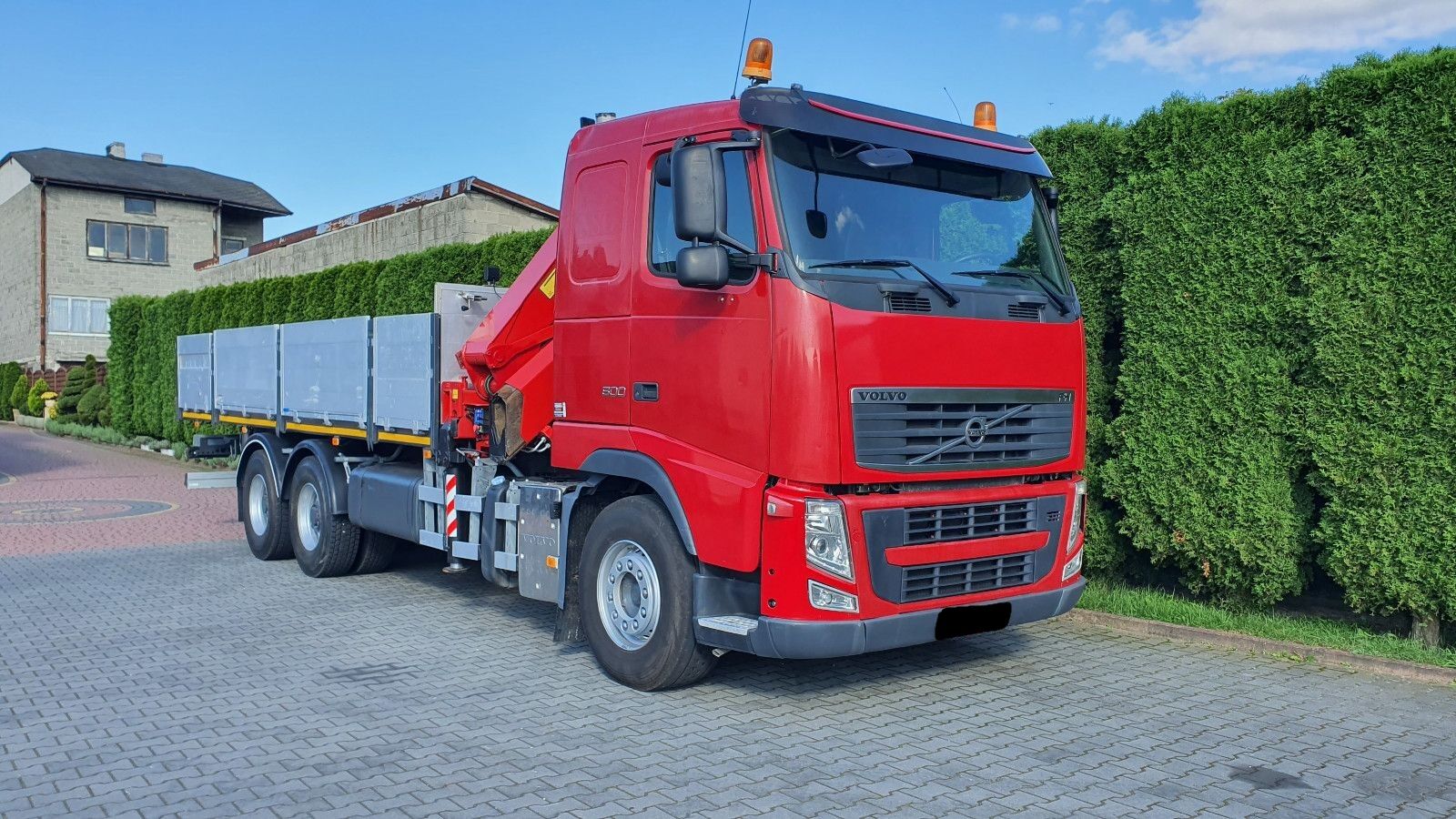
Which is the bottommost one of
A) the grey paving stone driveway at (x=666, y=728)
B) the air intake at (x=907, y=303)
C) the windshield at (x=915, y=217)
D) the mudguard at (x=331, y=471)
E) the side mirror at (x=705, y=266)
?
the grey paving stone driveway at (x=666, y=728)

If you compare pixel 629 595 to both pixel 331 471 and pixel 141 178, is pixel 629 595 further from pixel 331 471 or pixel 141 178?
pixel 141 178

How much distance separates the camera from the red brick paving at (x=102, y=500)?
12.3 m

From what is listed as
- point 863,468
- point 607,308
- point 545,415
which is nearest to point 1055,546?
point 863,468

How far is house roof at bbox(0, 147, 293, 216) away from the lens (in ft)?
140

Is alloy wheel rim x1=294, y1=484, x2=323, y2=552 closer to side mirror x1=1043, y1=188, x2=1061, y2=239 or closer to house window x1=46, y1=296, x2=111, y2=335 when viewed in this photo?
side mirror x1=1043, y1=188, x2=1061, y2=239

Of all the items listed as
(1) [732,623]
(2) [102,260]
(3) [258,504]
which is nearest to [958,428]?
(1) [732,623]

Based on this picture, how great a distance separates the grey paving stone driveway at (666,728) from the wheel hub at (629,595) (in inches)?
13.1

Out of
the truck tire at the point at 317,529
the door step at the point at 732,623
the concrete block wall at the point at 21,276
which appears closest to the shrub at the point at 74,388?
the concrete block wall at the point at 21,276

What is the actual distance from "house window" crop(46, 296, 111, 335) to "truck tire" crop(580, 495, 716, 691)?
137ft

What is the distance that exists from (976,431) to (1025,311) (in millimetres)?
757

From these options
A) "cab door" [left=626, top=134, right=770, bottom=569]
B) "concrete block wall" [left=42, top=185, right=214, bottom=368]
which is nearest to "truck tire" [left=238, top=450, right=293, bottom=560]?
"cab door" [left=626, top=134, right=770, bottom=569]

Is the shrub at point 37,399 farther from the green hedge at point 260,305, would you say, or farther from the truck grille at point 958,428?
the truck grille at point 958,428

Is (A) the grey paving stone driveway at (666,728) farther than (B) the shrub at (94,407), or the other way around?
(B) the shrub at (94,407)

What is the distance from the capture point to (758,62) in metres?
6.03
